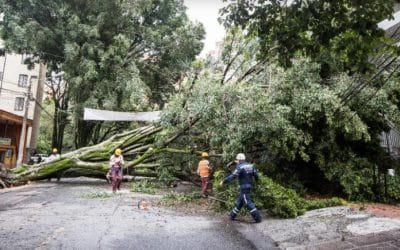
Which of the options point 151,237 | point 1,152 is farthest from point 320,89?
point 1,152

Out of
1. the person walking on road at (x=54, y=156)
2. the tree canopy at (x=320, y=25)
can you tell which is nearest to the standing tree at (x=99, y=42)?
the person walking on road at (x=54, y=156)

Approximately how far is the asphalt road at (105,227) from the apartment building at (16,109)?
12.8 metres

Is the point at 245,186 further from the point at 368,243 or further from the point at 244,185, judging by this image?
the point at 368,243

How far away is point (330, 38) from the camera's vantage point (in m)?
6.10

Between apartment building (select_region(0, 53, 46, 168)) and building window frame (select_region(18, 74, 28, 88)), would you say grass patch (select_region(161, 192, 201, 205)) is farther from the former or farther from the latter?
building window frame (select_region(18, 74, 28, 88))

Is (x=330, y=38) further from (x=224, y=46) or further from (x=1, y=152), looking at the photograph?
(x=1, y=152)

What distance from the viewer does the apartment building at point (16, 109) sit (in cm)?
2379

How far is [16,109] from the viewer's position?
43.7m

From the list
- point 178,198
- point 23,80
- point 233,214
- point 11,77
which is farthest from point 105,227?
point 11,77

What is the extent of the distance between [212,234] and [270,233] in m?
1.23

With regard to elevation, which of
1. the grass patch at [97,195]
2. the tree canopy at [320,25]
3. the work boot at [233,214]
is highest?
the tree canopy at [320,25]

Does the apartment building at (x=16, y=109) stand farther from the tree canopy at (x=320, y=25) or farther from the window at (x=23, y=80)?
the tree canopy at (x=320, y=25)

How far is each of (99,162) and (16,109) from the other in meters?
31.0

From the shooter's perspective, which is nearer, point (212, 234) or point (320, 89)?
point (212, 234)
